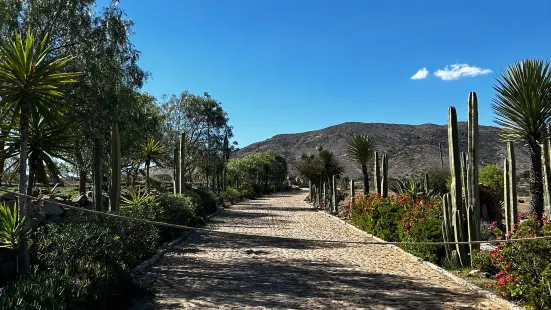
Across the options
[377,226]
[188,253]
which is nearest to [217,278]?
[188,253]

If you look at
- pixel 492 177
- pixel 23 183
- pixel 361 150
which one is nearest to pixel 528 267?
pixel 23 183

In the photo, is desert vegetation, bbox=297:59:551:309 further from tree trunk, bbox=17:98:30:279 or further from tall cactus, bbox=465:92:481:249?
tree trunk, bbox=17:98:30:279

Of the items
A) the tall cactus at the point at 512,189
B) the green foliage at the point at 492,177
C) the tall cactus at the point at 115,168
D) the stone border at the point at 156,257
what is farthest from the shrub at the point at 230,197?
the tall cactus at the point at 512,189

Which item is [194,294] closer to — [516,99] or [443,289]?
[443,289]

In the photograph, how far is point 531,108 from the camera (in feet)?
26.0

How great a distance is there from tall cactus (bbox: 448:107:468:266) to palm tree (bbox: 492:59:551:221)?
1.24m

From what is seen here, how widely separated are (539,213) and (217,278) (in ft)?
19.3

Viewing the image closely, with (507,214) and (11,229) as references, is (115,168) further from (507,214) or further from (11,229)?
(507,214)

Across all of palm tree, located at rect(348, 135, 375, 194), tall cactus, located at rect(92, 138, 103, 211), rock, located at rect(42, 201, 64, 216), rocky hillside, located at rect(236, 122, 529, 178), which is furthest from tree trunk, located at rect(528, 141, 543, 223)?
rocky hillside, located at rect(236, 122, 529, 178)

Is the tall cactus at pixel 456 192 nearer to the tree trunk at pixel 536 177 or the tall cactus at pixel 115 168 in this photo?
the tree trunk at pixel 536 177

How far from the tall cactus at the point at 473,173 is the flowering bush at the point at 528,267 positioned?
1849mm

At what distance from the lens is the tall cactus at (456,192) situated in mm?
8672

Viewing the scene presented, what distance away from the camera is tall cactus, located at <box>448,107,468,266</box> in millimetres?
8672

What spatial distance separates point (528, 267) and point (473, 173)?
327 centimetres
